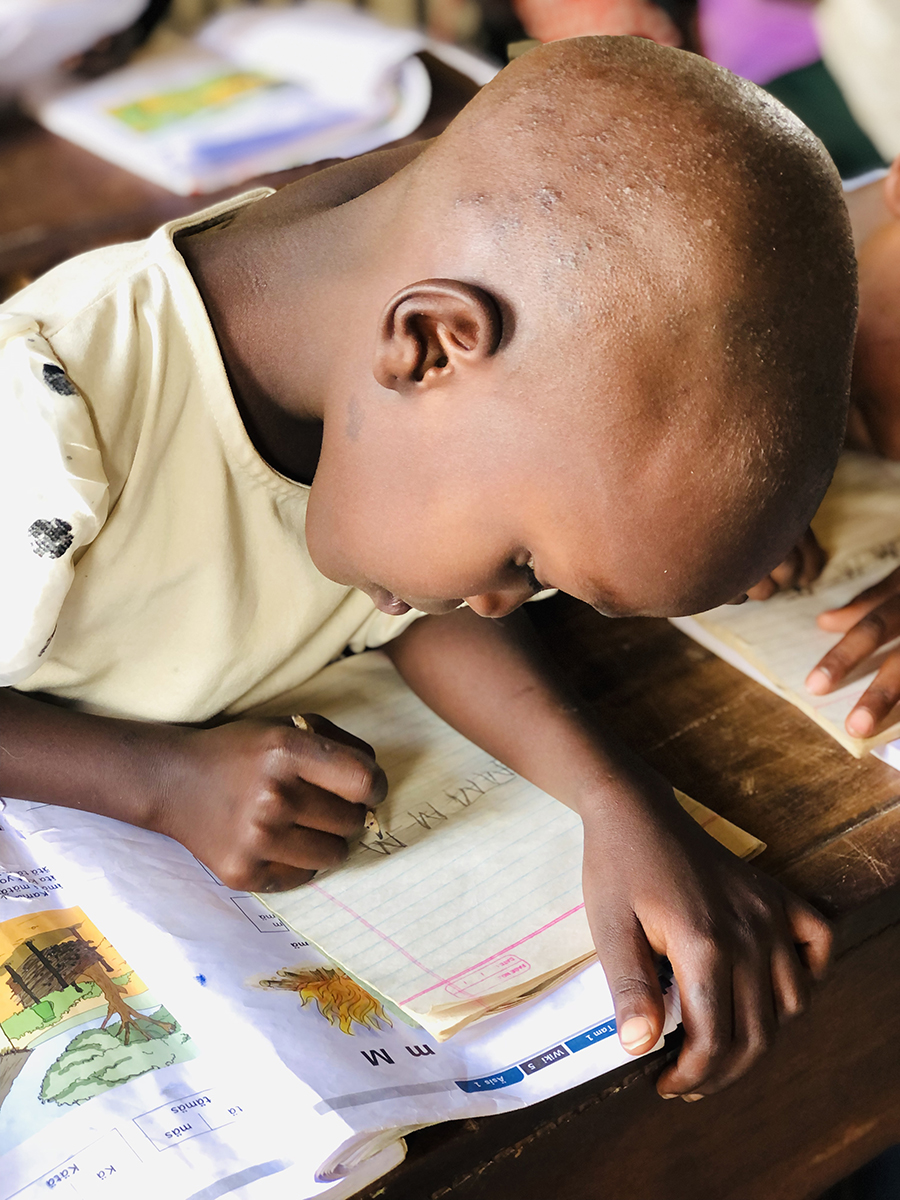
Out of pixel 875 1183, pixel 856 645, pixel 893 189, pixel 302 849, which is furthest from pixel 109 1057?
pixel 893 189

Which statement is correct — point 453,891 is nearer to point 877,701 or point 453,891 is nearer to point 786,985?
point 786,985

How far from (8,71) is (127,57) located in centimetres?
17

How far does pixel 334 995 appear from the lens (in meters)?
0.64

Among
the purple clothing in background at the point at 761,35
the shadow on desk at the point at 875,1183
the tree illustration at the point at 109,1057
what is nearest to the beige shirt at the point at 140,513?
the tree illustration at the point at 109,1057

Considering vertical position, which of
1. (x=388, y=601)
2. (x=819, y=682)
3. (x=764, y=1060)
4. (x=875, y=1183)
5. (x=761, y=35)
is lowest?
(x=875, y=1183)

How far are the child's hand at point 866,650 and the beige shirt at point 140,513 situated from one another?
1.24 feet

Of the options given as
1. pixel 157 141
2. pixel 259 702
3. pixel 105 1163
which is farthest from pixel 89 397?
pixel 157 141

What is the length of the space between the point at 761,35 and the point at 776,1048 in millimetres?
1362

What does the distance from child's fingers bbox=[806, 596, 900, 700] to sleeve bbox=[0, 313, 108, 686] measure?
542 mm

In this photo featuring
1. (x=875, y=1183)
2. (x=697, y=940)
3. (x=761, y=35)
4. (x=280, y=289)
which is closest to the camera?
(x=697, y=940)

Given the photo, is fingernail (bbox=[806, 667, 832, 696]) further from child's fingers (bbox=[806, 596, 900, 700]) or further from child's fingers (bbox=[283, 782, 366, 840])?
child's fingers (bbox=[283, 782, 366, 840])

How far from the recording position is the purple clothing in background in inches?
60.4

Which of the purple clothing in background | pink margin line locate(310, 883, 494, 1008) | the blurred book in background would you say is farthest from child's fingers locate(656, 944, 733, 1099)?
the purple clothing in background

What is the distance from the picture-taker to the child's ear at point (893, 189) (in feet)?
3.42
